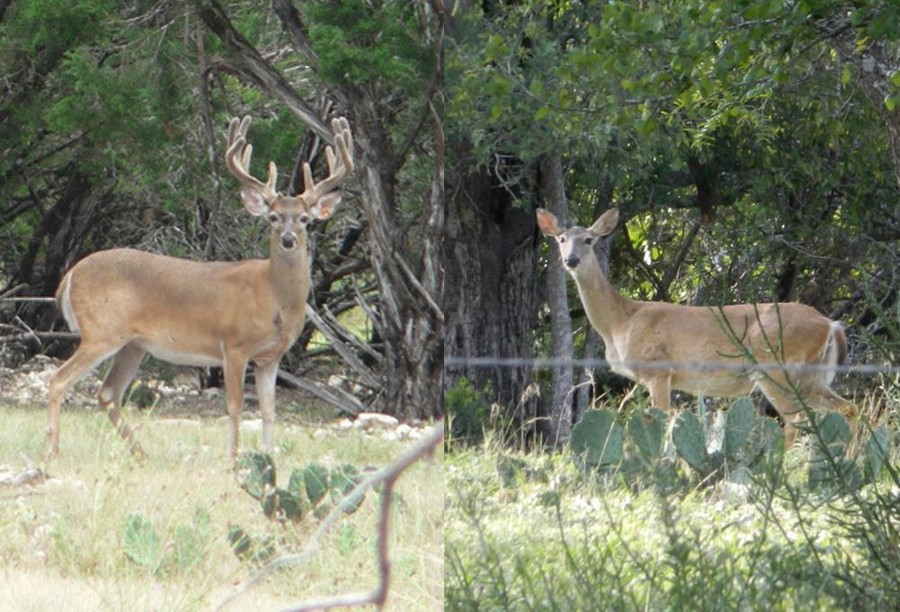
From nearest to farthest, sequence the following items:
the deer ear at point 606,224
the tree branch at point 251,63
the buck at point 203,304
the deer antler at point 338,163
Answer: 1. the deer ear at point 606,224
2. the deer antler at point 338,163
3. the buck at point 203,304
4. the tree branch at point 251,63

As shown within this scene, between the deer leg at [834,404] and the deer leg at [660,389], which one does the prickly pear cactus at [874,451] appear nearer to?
the deer leg at [834,404]

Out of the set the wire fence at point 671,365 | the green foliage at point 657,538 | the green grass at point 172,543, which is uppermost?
the wire fence at point 671,365

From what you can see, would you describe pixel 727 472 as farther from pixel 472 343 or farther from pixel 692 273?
pixel 472 343

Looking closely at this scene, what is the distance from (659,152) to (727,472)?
0.39 meters

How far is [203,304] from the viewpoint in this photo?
600 cm

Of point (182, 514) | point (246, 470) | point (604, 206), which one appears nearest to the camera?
point (604, 206)

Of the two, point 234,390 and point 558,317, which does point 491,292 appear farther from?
point 234,390

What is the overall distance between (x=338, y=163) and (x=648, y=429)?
154 inches

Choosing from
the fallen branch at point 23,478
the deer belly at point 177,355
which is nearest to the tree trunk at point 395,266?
the deer belly at point 177,355

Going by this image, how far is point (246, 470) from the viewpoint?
371cm

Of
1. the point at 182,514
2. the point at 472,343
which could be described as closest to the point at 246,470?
the point at 182,514

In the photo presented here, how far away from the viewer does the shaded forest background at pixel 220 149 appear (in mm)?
4855

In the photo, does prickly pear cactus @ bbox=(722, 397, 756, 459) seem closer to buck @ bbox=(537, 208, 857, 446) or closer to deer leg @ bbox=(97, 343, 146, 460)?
buck @ bbox=(537, 208, 857, 446)

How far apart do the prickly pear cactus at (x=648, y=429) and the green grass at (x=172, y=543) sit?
70 centimetres
